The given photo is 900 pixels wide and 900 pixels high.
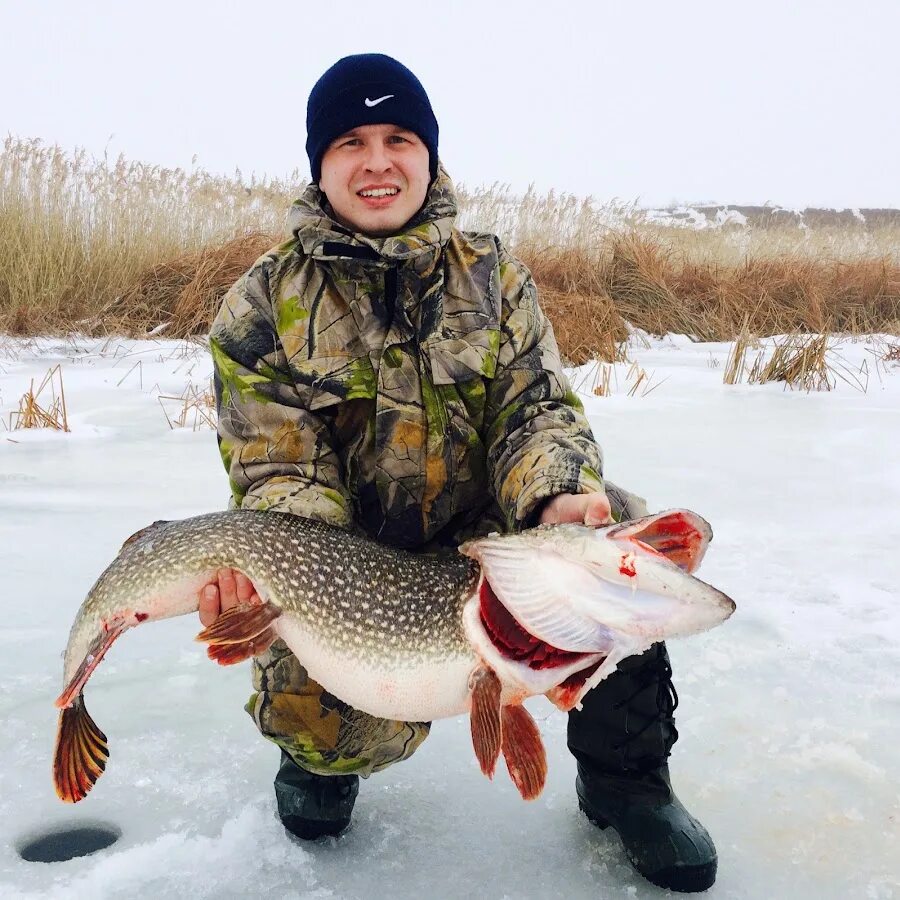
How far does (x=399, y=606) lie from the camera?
1624mm

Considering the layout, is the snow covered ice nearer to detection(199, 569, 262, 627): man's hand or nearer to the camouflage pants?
the camouflage pants

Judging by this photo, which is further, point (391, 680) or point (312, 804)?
point (312, 804)

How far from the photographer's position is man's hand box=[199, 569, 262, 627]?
1645 millimetres

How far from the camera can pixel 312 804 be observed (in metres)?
1.74

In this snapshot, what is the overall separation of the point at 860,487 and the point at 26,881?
3.47 meters

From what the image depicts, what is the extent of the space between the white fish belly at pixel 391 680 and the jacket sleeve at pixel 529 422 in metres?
0.38

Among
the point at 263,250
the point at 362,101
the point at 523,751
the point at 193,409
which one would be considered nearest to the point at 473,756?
the point at 523,751

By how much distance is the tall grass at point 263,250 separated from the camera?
23.8 feet

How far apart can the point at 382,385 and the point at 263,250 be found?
6017 mm

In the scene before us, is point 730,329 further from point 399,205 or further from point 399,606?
point 399,606

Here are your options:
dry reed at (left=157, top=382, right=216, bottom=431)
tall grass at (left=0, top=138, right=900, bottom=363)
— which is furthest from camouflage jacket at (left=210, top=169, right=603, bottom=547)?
tall grass at (left=0, top=138, right=900, bottom=363)

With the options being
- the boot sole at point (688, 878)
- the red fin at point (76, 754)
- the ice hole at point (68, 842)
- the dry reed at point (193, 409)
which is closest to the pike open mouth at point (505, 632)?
the boot sole at point (688, 878)

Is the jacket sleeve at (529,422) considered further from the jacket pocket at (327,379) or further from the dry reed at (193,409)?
the dry reed at (193,409)

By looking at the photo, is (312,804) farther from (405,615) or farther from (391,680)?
(405,615)
